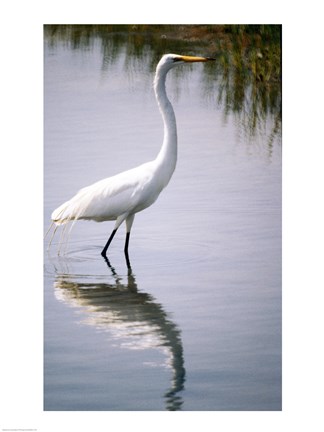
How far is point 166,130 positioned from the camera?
602 cm

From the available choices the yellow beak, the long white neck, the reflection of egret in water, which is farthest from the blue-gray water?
the yellow beak

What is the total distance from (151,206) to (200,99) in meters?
0.62

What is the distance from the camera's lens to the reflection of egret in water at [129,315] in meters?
5.18

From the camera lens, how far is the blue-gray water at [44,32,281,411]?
513 centimetres

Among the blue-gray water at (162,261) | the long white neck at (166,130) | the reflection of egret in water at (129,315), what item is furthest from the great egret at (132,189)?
the reflection of egret in water at (129,315)

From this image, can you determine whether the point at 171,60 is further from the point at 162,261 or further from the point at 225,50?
the point at 162,261

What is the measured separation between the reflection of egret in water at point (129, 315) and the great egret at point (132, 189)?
312 millimetres

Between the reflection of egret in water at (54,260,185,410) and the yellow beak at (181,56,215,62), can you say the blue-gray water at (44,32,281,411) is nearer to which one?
the reflection of egret in water at (54,260,185,410)

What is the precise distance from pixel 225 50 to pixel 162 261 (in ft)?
3.64

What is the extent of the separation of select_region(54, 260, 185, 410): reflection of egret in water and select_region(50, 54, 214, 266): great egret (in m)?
0.31

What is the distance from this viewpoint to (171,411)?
504 centimetres
